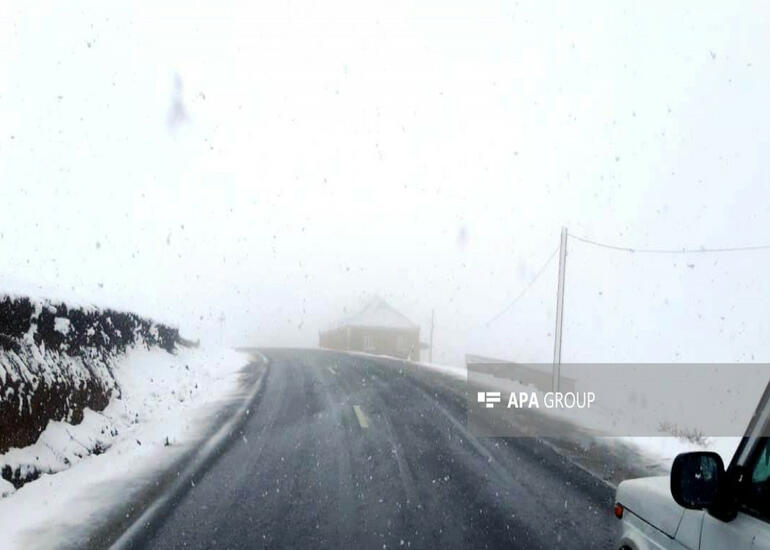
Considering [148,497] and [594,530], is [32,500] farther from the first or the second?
[594,530]

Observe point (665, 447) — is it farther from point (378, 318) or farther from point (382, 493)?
point (378, 318)

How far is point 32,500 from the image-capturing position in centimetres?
510

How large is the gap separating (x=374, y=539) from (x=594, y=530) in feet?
6.67

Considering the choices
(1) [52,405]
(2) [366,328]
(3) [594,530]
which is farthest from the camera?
(2) [366,328]

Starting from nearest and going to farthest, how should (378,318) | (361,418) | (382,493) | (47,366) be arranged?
(382,493) → (47,366) → (361,418) → (378,318)

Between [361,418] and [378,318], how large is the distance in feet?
193

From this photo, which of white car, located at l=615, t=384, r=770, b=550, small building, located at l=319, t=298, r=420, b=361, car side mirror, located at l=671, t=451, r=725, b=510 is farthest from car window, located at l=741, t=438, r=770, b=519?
small building, located at l=319, t=298, r=420, b=361

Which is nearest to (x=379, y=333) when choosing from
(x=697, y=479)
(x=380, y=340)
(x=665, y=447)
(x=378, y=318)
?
(x=380, y=340)

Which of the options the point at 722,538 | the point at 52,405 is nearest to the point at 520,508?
the point at 722,538

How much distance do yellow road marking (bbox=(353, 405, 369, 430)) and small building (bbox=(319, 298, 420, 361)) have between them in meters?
52.9

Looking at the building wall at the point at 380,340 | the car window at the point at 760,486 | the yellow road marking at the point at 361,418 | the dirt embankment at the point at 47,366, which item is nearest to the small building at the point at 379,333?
the building wall at the point at 380,340

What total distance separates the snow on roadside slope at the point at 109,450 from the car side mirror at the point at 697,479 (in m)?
A: 4.56

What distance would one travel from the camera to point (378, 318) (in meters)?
68.8

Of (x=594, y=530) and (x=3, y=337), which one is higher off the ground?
(x=3, y=337)
